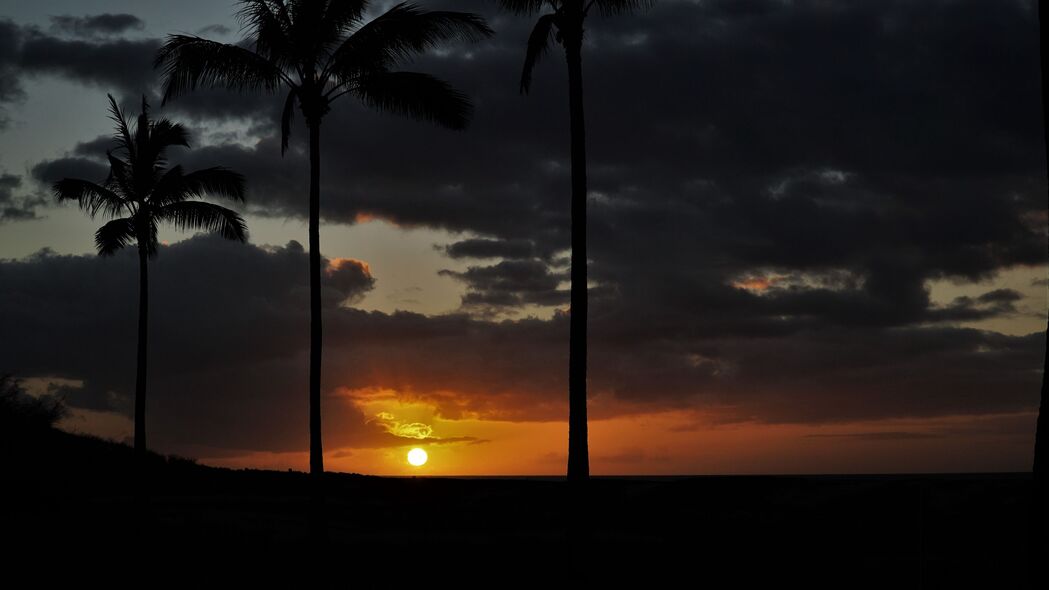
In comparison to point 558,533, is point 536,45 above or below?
above

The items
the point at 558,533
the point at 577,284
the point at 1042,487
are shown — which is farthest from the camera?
the point at 558,533

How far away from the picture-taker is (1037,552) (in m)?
14.0

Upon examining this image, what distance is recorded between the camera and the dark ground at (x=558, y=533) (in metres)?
19.3

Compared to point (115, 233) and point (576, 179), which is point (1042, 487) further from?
point (115, 233)

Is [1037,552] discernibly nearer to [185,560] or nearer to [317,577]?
[317,577]

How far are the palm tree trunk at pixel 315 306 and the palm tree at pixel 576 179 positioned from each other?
5.33m

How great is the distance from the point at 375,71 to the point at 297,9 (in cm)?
205

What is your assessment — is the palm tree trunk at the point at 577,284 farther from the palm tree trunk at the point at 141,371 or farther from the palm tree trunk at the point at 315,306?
the palm tree trunk at the point at 141,371

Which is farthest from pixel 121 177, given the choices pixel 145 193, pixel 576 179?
pixel 576 179

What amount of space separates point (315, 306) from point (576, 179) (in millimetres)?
6712

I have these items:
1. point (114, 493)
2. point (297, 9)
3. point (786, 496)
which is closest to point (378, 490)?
point (114, 493)

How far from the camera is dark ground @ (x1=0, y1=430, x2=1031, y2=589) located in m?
19.3

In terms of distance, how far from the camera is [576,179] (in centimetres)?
1891

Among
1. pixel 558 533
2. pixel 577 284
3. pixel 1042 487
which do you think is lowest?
pixel 558 533
